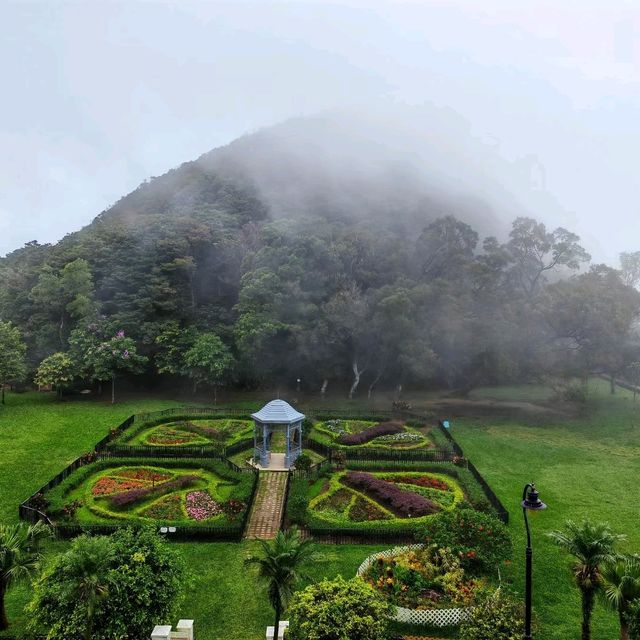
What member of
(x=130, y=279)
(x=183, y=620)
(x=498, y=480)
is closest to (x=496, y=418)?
(x=498, y=480)

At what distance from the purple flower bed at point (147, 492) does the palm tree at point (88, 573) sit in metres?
11.9

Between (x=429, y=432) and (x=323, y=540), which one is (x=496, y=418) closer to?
(x=429, y=432)

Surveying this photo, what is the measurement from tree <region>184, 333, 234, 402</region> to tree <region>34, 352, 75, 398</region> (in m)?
10.1

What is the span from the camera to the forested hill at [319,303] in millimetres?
47375

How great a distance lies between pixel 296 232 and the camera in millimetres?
54625

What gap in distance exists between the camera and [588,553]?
579 inches

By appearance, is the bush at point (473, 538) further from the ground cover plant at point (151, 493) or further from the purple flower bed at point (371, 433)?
the purple flower bed at point (371, 433)

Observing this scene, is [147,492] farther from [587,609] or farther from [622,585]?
[622,585]

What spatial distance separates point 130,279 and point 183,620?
44.9m

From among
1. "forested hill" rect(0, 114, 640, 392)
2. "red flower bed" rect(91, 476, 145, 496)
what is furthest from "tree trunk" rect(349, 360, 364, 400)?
"red flower bed" rect(91, 476, 145, 496)

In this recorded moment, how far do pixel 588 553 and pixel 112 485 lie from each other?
22.5 metres

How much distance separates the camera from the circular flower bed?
16844 mm

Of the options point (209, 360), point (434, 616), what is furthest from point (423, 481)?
point (209, 360)

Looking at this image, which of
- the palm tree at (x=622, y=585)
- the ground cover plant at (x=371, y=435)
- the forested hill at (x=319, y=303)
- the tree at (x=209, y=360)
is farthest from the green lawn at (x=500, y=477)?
the forested hill at (x=319, y=303)
